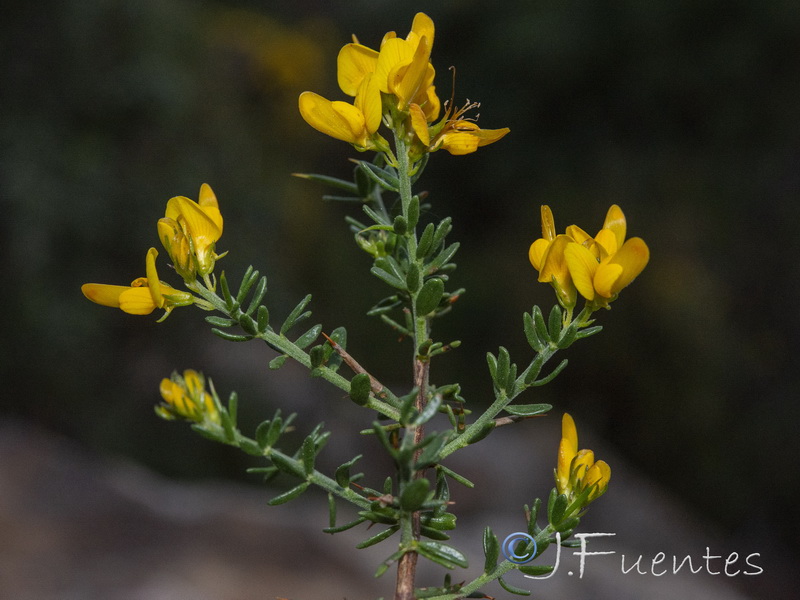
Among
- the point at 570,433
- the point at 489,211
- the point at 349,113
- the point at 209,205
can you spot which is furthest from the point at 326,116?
the point at 489,211

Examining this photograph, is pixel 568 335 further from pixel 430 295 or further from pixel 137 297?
pixel 137 297

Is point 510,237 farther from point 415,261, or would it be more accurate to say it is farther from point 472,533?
point 415,261

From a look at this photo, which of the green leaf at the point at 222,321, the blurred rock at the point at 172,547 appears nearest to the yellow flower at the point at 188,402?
the green leaf at the point at 222,321

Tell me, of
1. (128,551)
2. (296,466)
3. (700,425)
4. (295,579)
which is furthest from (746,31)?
(296,466)

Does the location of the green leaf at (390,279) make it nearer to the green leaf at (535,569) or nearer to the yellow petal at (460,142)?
the yellow petal at (460,142)

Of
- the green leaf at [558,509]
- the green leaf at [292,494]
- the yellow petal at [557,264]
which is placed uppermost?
the yellow petal at [557,264]

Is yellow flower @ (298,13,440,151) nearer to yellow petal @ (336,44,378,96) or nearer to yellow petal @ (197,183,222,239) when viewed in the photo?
yellow petal @ (336,44,378,96)
